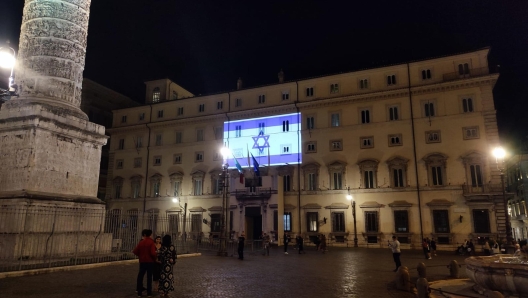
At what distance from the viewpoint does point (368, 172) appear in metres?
32.5

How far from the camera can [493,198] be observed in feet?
91.8

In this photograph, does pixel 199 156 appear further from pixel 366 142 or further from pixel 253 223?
pixel 366 142

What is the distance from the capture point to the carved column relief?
15.1 m

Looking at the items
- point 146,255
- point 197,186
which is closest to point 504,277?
point 146,255

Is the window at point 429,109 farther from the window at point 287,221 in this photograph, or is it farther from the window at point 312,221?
the window at point 287,221

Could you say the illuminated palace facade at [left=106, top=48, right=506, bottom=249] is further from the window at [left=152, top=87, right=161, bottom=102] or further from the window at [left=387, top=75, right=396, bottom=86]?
the window at [left=152, top=87, right=161, bottom=102]

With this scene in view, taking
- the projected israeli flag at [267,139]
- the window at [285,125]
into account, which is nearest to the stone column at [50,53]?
the projected israeli flag at [267,139]

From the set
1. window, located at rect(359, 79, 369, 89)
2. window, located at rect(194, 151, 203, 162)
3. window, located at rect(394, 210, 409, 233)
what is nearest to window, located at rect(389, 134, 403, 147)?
window, located at rect(359, 79, 369, 89)

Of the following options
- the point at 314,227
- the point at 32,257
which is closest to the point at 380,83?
the point at 314,227

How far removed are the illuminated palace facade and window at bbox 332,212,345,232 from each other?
0.09 meters

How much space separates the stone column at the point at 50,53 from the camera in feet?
49.4

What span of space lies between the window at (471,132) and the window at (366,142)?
7.18 m

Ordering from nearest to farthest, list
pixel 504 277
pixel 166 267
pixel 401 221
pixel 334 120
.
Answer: pixel 504 277 → pixel 166 267 → pixel 401 221 → pixel 334 120

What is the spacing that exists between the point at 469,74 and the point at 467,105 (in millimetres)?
2533
